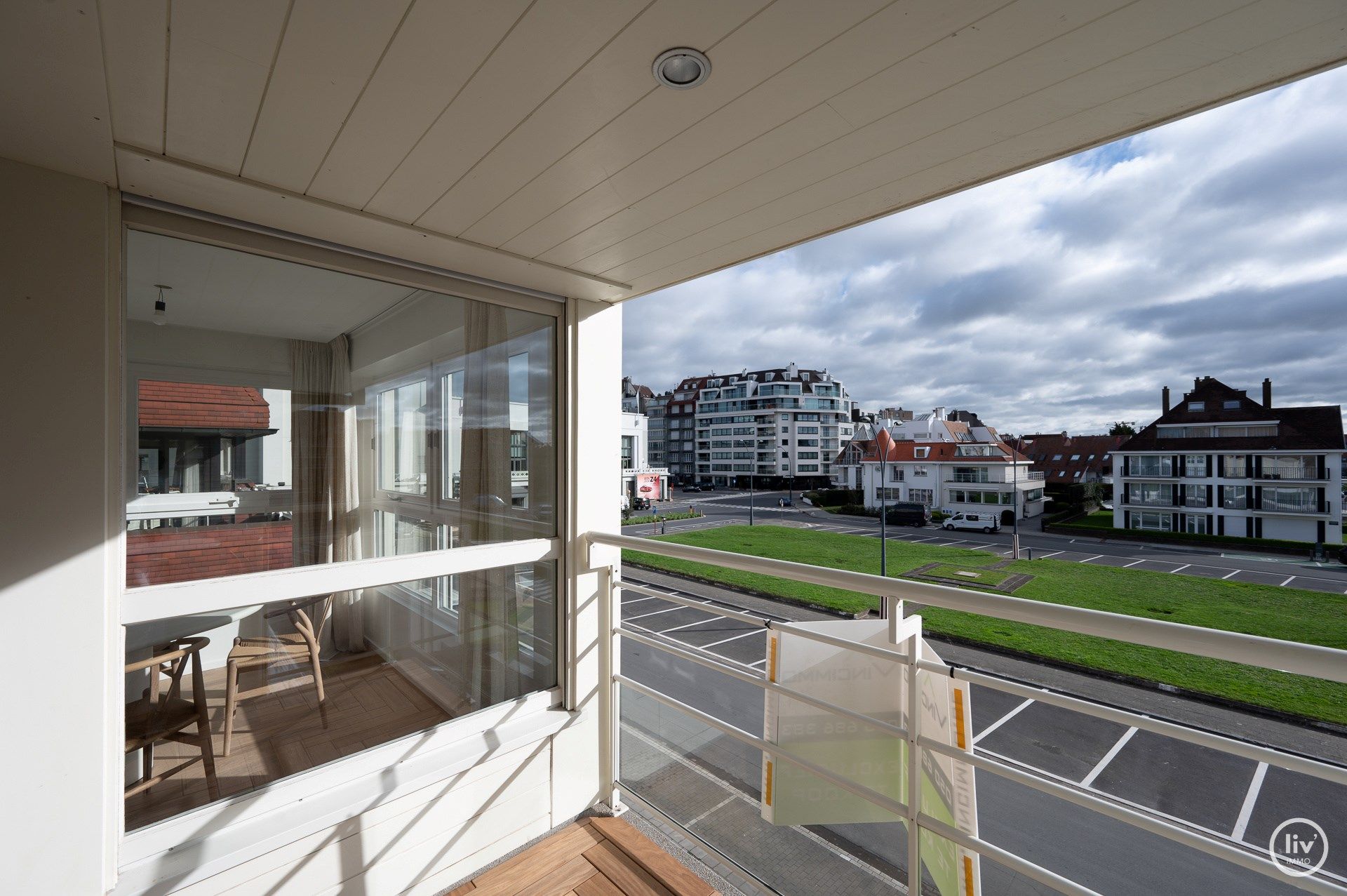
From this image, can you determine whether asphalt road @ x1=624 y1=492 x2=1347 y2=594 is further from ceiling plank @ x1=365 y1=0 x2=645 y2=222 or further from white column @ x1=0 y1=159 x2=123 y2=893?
white column @ x1=0 y1=159 x2=123 y2=893

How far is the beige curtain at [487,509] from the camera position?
6.32ft

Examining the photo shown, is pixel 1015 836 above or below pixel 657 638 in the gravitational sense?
below

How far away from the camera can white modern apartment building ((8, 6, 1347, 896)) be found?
796mm

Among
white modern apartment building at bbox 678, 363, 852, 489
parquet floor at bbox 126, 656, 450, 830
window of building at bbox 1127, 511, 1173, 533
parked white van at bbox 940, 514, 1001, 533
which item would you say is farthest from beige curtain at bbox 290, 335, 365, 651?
white modern apartment building at bbox 678, 363, 852, 489

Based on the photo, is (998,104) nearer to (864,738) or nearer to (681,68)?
(681,68)

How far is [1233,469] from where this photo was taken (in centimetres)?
1820

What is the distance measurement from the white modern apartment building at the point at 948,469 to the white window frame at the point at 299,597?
25916 mm

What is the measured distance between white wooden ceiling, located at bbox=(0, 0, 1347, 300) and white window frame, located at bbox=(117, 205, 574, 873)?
34cm

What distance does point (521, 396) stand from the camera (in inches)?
81.5

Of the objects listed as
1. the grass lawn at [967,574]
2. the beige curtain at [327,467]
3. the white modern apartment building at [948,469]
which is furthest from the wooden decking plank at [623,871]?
the white modern apartment building at [948,469]

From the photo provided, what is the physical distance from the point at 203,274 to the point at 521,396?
95 cm

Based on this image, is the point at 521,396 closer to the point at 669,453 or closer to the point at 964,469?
the point at 964,469

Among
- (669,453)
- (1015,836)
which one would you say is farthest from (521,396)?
(669,453)

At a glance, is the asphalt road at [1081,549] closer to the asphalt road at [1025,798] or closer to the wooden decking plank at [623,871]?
the asphalt road at [1025,798]
